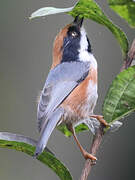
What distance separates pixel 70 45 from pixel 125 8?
4.18ft

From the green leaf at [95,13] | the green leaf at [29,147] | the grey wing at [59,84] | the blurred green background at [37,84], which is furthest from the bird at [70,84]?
the blurred green background at [37,84]

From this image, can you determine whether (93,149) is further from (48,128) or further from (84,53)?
(84,53)

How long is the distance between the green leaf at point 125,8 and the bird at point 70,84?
751 millimetres

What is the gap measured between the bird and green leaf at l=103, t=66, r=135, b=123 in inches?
23.4

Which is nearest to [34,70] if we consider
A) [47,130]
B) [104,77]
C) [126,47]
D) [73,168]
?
[104,77]

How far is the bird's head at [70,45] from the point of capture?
10.3 ft

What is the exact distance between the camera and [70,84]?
306cm

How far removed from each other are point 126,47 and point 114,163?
2.99 m

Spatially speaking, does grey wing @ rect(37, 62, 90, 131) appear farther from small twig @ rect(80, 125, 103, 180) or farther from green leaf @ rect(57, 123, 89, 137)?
small twig @ rect(80, 125, 103, 180)

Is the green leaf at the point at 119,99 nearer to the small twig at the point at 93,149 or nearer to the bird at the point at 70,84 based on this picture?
the small twig at the point at 93,149

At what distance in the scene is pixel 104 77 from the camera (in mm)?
5270

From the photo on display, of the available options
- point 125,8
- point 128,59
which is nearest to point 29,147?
point 128,59

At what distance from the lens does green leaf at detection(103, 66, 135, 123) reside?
77.1 inches

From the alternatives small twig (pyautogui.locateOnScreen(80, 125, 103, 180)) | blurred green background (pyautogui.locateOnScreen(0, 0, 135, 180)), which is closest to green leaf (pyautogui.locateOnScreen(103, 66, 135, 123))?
small twig (pyautogui.locateOnScreen(80, 125, 103, 180))
